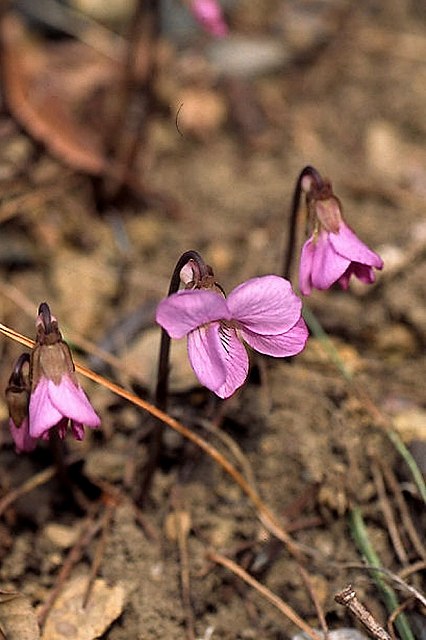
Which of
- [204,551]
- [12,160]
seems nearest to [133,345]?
[204,551]

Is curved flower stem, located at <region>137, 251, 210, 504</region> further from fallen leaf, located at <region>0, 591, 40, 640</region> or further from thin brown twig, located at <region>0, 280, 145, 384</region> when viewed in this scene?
fallen leaf, located at <region>0, 591, 40, 640</region>

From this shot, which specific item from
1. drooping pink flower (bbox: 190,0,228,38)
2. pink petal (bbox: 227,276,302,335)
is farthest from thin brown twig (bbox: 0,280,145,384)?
drooping pink flower (bbox: 190,0,228,38)

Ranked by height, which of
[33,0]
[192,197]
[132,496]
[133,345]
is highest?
[33,0]

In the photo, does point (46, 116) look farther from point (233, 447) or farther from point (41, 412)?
point (41, 412)

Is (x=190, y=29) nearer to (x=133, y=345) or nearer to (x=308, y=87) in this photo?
(x=308, y=87)

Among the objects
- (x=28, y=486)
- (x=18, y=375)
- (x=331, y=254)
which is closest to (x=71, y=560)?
(x=28, y=486)

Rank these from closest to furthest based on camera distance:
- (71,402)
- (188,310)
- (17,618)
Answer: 1. (188,310)
2. (71,402)
3. (17,618)
